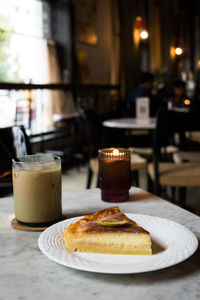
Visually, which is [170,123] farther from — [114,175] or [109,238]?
[109,238]

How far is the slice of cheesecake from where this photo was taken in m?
0.66

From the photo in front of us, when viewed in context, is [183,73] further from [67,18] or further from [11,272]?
[11,272]

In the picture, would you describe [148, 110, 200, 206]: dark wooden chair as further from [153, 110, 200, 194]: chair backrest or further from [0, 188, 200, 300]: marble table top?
[0, 188, 200, 300]: marble table top

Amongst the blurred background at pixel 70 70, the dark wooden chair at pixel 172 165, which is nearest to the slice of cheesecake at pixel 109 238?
the dark wooden chair at pixel 172 165

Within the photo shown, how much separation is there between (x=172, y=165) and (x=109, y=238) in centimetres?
223

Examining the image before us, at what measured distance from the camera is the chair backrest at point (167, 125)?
264 centimetres

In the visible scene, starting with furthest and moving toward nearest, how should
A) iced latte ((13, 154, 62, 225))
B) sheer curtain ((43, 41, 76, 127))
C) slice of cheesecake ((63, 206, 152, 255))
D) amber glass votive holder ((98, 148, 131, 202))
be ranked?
sheer curtain ((43, 41, 76, 127)) < amber glass votive holder ((98, 148, 131, 202)) < iced latte ((13, 154, 62, 225)) < slice of cheesecake ((63, 206, 152, 255))

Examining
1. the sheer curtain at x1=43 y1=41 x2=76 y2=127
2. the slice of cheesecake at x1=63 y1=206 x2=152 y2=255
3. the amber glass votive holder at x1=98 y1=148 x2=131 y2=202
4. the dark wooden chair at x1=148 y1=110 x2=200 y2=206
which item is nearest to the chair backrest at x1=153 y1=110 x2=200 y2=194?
the dark wooden chair at x1=148 y1=110 x2=200 y2=206

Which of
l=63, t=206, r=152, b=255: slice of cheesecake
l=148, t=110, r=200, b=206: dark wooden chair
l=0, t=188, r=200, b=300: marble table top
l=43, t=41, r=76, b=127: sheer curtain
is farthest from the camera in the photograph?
l=43, t=41, r=76, b=127: sheer curtain

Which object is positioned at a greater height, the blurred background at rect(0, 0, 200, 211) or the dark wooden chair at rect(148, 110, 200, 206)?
the blurred background at rect(0, 0, 200, 211)

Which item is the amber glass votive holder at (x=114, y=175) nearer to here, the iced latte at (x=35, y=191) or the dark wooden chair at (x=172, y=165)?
the iced latte at (x=35, y=191)

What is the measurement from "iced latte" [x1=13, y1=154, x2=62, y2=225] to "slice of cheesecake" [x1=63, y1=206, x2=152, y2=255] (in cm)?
15

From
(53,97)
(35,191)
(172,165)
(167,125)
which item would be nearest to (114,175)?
(35,191)

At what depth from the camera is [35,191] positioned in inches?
32.7
